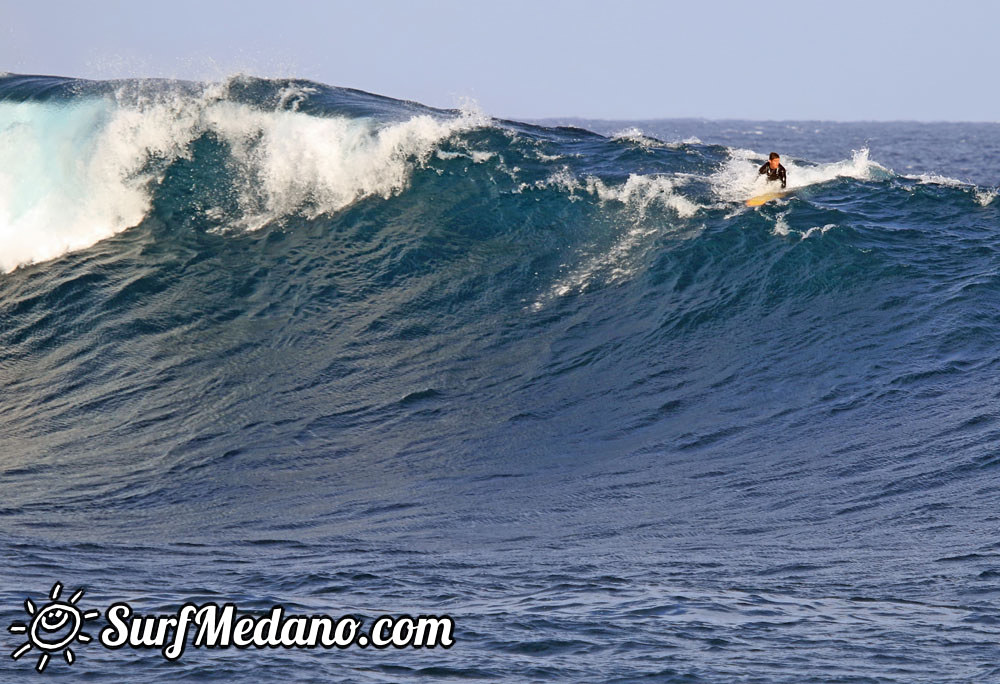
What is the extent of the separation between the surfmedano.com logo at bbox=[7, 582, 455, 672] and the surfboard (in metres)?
Result: 11.3

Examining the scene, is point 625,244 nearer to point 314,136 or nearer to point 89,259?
point 314,136

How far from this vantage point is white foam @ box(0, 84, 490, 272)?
1731 cm

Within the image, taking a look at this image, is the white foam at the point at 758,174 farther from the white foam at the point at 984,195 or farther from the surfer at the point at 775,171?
the white foam at the point at 984,195

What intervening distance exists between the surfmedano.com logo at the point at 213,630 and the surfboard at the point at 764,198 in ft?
37.1

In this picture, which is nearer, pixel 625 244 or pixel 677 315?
pixel 677 315

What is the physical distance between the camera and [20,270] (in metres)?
16.6

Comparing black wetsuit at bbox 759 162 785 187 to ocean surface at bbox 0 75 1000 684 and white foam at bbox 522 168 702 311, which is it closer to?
ocean surface at bbox 0 75 1000 684

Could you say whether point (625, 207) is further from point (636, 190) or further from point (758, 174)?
point (758, 174)

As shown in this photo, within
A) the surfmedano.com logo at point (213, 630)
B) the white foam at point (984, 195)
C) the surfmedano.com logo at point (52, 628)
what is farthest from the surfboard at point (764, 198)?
the surfmedano.com logo at point (52, 628)

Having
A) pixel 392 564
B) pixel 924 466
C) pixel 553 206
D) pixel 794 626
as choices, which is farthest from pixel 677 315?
pixel 794 626

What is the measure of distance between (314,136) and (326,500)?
9162 mm

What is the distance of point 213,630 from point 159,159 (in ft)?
42.4

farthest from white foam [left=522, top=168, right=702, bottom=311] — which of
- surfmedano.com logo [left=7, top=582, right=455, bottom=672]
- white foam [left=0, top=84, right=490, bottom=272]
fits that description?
surfmedano.com logo [left=7, top=582, right=455, bottom=672]

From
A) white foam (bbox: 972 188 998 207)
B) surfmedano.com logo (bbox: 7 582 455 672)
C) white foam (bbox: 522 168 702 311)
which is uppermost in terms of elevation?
white foam (bbox: 972 188 998 207)
